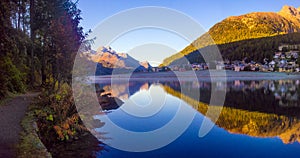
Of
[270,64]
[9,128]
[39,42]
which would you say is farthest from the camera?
[270,64]

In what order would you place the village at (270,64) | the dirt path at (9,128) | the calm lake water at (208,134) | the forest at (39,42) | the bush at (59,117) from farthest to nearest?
the village at (270,64), the forest at (39,42), the bush at (59,117), the calm lake water at (208,134), the dirt path at (9,128)

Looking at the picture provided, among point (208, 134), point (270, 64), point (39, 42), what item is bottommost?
point (208, 134)

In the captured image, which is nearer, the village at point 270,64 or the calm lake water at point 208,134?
the calm lake water at point 208,134

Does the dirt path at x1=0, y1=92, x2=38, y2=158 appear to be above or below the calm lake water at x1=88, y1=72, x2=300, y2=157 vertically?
above

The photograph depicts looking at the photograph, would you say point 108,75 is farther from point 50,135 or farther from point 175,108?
point 50,135

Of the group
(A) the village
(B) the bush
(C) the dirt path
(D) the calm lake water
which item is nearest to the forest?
(B) the bush

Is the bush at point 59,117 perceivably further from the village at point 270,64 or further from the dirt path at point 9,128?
the village at point 270,64

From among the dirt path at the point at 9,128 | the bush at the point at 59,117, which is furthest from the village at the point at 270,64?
the dirt path at the point at 9,128

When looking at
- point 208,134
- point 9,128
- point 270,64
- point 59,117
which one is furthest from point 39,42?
point 270,64

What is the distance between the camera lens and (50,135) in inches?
318

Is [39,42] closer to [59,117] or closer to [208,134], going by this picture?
[59,117]

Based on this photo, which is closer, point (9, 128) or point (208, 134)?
point (9, 128)

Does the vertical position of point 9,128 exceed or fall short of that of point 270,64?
it falls short

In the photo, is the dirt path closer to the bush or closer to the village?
the bush
